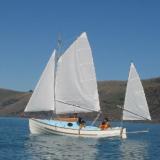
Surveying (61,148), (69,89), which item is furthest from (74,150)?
(69,89)

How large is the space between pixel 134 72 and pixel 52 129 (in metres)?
13.1

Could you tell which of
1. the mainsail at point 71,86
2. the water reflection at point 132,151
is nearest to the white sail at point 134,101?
the mainsail at point 71,86

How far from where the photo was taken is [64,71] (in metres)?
70.8

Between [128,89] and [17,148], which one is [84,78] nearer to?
[128,89]

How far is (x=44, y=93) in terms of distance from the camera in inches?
2776

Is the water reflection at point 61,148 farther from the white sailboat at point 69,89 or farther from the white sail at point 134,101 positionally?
the white sail at point 134,101

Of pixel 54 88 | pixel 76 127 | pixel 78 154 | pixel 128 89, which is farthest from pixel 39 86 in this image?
pixel 78 154

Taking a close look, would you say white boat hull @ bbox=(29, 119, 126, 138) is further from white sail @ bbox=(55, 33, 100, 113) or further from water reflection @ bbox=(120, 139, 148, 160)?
water reflection @ bbox=(120, 139, 148, 160)

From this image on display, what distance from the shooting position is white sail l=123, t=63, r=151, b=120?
223 feet

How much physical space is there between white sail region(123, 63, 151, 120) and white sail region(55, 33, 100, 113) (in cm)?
468

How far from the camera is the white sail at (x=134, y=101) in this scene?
67.9 m

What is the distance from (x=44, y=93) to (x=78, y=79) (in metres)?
4.89

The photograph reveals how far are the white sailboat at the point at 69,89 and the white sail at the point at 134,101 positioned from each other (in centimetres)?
299

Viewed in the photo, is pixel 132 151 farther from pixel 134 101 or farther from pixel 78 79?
pixel 78 79
